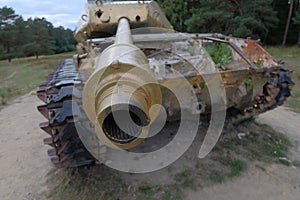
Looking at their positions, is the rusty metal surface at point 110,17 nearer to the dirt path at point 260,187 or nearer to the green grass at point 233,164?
the green grass at point 233,164

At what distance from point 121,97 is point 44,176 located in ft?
9.55

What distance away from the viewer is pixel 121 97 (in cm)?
133

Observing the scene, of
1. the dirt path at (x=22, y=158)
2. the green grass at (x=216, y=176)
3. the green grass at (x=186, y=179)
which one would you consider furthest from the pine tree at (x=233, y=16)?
the green grass at (x=186, y=179)

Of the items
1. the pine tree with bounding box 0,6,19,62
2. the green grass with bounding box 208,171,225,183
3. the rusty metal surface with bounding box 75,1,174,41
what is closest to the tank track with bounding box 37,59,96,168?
the green grass with bounding box 208,171,225,183

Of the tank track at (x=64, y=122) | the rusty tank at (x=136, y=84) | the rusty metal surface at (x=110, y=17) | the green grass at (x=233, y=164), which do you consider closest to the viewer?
the rusty tank at (x=136, y=84)

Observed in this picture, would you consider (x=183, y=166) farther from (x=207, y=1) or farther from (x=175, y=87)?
(x=207, y=1)

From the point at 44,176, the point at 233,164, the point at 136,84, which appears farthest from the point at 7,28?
the point at 136,84

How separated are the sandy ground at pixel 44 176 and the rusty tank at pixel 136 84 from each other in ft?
1.93

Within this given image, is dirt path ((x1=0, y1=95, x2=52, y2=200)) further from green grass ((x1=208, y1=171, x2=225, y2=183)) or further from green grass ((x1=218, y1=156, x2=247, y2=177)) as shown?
green grass ((x1=218, y1=156, x2=247, y2=177))

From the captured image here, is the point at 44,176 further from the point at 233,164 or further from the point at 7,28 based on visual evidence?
the point at 7,28

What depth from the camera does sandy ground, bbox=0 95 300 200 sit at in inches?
129

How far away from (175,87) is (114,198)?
4.64ft

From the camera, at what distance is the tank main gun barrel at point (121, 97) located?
4.42 ft

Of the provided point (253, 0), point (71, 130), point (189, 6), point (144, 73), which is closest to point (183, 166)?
point (71, 130)
